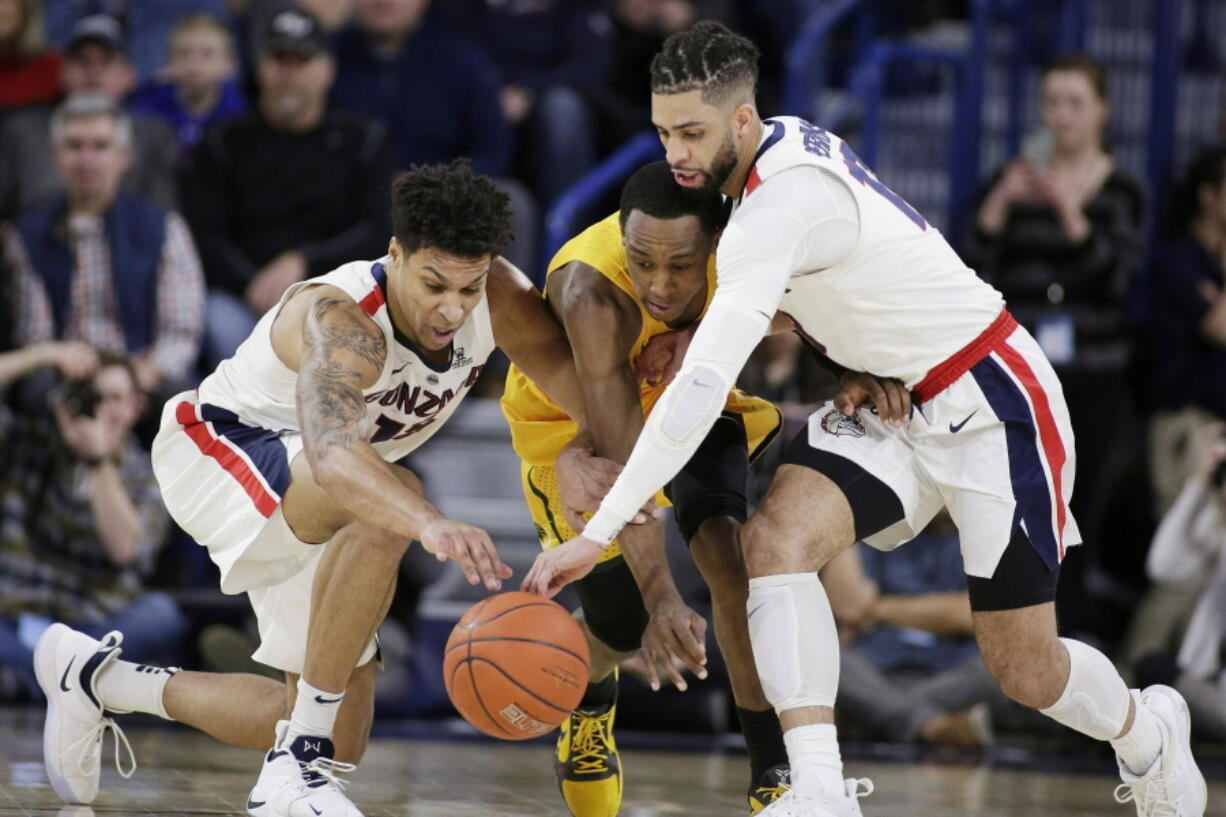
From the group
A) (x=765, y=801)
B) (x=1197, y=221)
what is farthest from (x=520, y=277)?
(x=1197, y=221)

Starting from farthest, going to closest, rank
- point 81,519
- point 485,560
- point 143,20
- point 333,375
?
point 143,20 < point 81,519 < point 333,375 < point 485,560

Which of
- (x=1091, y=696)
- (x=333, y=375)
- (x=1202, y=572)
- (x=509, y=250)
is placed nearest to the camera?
(x=333, y=375)

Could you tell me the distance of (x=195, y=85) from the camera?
858 cm

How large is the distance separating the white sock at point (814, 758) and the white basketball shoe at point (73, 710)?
1963 millimetres

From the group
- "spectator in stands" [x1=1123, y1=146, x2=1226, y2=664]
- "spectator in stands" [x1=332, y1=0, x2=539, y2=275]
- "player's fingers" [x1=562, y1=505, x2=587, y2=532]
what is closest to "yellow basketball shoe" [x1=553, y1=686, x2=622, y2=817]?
"player's fingers" [x1=562, y1=505, x2=587, y2=532]

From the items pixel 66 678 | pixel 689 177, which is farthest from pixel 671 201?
pixel 66 678

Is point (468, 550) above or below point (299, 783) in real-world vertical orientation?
above

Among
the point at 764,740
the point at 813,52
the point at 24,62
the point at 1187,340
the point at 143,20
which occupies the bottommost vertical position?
the point at 764,740

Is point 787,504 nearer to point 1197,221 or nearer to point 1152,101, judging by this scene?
point 1197,221

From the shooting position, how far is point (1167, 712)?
457cm

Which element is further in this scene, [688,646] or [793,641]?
[688,646]

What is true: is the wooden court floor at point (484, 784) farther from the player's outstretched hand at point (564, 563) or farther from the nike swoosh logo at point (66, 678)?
the player's outstretched hand at point (564, 563)

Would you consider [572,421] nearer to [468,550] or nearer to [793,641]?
[793,641]

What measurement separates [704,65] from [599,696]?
79.0 inches
